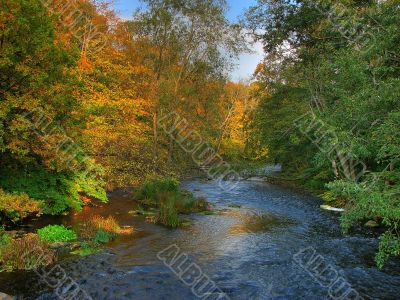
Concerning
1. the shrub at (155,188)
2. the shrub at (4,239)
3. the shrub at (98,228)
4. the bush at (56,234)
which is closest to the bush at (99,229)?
the shrub at (98,228)

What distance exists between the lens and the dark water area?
29.4 feet

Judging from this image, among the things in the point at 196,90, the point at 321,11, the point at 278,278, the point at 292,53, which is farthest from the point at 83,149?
the point at 196,90

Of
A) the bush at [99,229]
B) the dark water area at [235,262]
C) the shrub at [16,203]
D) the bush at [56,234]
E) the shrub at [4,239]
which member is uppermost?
the shrub at [16,203]

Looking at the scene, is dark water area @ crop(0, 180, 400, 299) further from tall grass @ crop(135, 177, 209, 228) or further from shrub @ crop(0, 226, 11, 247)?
shrub @ crop(0, 226, 11, 247)

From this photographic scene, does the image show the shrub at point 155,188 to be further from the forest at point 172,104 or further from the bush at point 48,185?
the bush at point 48,185

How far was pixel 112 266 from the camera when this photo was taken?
10148mm

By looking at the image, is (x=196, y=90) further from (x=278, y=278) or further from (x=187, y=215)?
(x=278, y=278)

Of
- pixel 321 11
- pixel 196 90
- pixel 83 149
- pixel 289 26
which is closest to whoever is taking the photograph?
pixel 83 149

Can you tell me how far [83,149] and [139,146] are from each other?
25.8 feet

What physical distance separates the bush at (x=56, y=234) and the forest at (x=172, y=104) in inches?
2.9

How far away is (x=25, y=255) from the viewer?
9.72 meters

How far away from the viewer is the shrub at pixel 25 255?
9.57 meters

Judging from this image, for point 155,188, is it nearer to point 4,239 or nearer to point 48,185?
point 48,185

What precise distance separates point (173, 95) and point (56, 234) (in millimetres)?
16999
